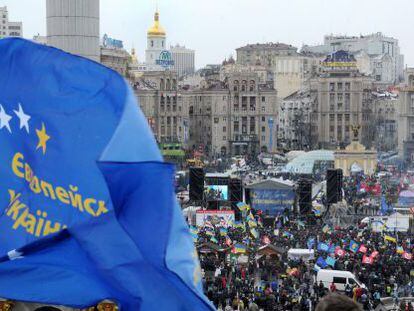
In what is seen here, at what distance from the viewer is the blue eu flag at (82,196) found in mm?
4059

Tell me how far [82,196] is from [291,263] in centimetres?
1683

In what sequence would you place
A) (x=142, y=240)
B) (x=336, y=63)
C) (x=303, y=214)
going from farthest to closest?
1. (x=336, y=63)
2. (x=303, y=214)
3. (x=142, y=240)

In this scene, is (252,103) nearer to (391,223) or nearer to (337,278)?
(391,223)

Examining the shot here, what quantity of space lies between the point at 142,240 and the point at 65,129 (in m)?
0.63

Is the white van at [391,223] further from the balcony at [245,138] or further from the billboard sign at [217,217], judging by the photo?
the balcony at [245,138]

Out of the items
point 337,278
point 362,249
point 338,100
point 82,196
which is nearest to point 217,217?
point 362,249

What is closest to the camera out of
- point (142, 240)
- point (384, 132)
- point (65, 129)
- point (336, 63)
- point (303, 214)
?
point (142, 240)

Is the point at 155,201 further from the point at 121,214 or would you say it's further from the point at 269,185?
the point at 269,185

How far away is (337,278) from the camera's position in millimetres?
17906

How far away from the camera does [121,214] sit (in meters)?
4.15

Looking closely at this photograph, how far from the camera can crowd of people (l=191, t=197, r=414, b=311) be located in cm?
1590

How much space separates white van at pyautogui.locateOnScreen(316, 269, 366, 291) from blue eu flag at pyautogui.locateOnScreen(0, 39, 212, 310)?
1360cm

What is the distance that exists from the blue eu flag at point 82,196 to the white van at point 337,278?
1360 cm

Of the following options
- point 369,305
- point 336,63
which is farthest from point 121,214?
point 336,63
